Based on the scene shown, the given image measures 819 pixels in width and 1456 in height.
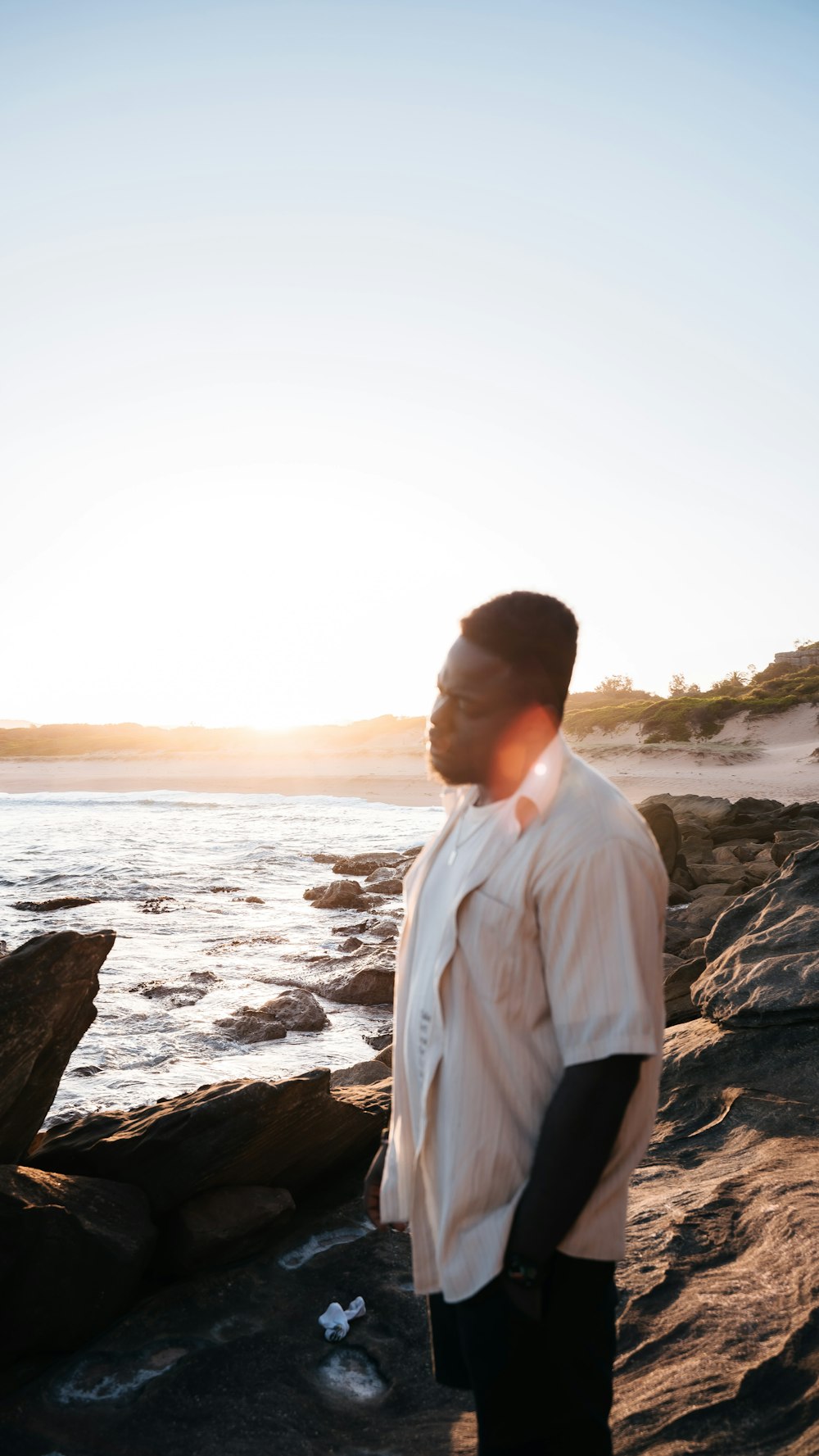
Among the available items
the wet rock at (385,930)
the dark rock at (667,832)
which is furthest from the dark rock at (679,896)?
the wet rock at (385,930)

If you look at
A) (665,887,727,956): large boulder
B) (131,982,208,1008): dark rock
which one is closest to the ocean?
(131,982,208,1008): dark rock

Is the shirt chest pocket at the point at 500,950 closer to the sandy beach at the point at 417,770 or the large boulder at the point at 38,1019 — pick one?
the large boulder at the point at 38,1019

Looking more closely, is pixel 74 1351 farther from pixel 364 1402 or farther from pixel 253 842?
pixel 253 842

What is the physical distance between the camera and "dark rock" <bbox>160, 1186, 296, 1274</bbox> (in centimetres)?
359

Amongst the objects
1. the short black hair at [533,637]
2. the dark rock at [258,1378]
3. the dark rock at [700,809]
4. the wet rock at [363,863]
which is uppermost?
the short black hair at [533,637]

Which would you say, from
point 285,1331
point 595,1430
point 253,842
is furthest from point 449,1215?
point 253,842

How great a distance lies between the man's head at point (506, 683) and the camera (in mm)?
1818

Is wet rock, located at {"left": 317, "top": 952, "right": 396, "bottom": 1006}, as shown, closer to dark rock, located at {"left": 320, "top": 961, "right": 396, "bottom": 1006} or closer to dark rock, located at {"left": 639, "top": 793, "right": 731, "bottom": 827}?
dark rock, located at {"left": 320, "top": 961, "right": 396, "bottom": 1006}

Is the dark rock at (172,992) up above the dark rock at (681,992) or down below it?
below

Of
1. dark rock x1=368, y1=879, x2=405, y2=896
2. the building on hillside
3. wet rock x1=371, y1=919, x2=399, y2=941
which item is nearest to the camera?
wet rock x1=371, y1=919, x2=399, y2=941

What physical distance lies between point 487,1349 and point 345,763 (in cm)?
4490

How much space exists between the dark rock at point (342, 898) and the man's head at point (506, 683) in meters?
12.2

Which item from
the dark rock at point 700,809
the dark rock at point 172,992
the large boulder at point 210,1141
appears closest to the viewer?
the large boulder at point 210,1141

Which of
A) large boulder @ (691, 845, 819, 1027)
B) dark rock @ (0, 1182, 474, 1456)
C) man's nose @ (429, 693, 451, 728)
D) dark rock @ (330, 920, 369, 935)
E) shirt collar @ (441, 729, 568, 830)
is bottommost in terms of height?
dark rock @ (330, 920, 369, 935)
